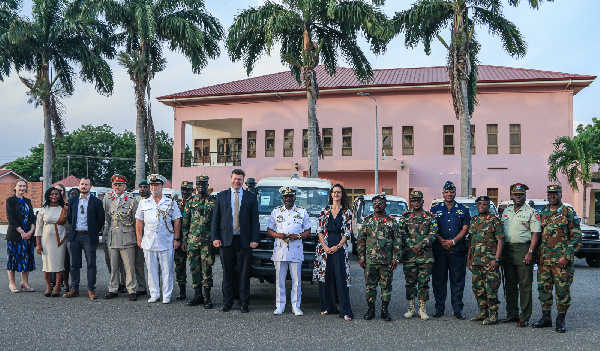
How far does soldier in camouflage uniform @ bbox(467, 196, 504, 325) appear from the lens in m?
7.73

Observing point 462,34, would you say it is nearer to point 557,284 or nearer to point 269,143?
A: point 269,143

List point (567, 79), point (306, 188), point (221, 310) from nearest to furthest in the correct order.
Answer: point (221, 310) → point (306, 188) → point (567, 79)

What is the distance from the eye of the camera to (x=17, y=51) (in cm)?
2767

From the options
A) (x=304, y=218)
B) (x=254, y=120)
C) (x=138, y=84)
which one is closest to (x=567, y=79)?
(x=254, y=120)

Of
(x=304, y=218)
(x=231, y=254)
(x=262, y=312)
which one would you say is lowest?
(x=262, y=312)

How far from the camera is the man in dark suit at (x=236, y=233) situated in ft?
27.5

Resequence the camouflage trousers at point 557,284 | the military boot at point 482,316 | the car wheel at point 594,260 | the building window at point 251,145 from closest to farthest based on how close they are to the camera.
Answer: the camouflage trousers at point 557,284 → the military boot at point 482,316 → the car wheel at point 594,260 → the building window at point 251,145

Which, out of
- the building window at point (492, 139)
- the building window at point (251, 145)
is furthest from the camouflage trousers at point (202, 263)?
Answer: the building window at point (251, 145)

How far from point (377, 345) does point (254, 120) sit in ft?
95.4

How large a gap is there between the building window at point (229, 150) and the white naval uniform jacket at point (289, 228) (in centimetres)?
2735

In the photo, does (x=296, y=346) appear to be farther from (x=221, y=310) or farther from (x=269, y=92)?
(x=269, y=92)

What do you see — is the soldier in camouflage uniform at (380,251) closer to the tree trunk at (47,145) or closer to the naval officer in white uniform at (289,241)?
the naval officer in white uniform at (289,241)

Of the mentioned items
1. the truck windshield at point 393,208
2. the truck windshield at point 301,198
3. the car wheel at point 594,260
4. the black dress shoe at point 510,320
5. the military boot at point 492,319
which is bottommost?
the car wheel at point 594,260

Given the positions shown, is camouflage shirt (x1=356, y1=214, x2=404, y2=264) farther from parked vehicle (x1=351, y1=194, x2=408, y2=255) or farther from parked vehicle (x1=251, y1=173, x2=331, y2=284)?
parked vehicle (x1=351, y1=194, x2=408, y2=255)
